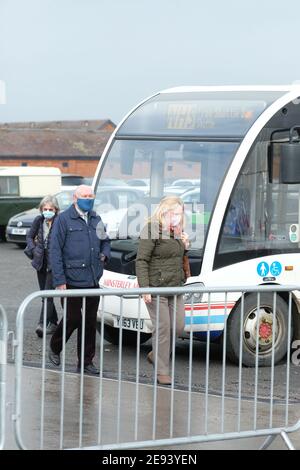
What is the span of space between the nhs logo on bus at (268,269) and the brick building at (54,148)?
237 feet

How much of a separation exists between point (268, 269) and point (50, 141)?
77.1 metres

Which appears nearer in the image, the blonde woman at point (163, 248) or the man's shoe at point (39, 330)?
the blonde woman at point (163, 248)

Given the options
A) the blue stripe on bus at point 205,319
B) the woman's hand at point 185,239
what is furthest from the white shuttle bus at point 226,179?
the blue stripe on bus at point 205,319

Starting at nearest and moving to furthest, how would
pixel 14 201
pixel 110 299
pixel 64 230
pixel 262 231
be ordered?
pixel 110 299 → pixel 64 230 → pixel 262 231 → pixel 14 201

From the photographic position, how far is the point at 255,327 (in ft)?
28.2

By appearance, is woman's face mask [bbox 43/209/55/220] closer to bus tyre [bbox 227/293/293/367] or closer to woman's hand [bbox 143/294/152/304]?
bus tyre [bbox 227/293/293/367]

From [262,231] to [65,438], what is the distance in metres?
4.82

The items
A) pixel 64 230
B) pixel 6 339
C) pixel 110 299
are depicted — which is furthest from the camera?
pixel 64 230

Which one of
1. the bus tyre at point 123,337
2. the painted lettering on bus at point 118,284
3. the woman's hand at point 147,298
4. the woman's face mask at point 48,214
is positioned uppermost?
the woman's face mask at point 48,214

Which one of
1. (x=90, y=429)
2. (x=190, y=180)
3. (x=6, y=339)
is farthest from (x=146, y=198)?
(x=6, y=339)

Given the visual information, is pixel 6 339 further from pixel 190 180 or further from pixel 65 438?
pixel 190 180

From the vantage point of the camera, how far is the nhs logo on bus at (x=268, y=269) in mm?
11844

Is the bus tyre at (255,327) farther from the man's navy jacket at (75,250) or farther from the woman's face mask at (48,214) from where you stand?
the woman's face mask at (48,214)

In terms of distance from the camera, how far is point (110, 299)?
7.45m
